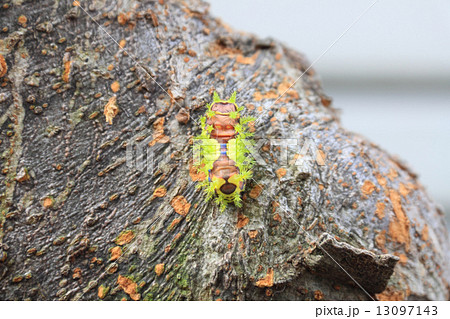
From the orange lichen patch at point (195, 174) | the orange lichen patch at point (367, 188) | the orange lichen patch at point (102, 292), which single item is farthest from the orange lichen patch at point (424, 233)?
the orange lichen patch at point (102, 292)

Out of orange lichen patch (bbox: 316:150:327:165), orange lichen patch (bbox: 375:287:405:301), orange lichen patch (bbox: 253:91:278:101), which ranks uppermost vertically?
orange lichen patch (bbox: 253:91:278:101)

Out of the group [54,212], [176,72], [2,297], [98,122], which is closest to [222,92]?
[176,72]

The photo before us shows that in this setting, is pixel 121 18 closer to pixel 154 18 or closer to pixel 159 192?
pixel 154 18

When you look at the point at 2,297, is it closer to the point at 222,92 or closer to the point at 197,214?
the point at 197,214

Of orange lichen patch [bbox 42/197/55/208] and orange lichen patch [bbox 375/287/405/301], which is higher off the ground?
orange lichen patch [bbox 375/287/405/301]

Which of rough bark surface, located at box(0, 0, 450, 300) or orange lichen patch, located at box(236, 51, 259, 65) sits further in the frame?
orange lichen patch, located at box(236, 51, 259, 65)

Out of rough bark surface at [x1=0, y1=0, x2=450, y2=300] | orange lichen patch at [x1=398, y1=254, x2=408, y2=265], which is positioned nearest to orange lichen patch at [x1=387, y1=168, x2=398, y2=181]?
rough bark surface at [x1=0, y1=0, x2=450, y2=300]

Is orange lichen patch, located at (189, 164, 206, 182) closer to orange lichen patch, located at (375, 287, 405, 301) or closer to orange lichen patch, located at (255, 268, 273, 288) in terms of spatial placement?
orange lichen patch, located at (255, 268, 273, 288)
